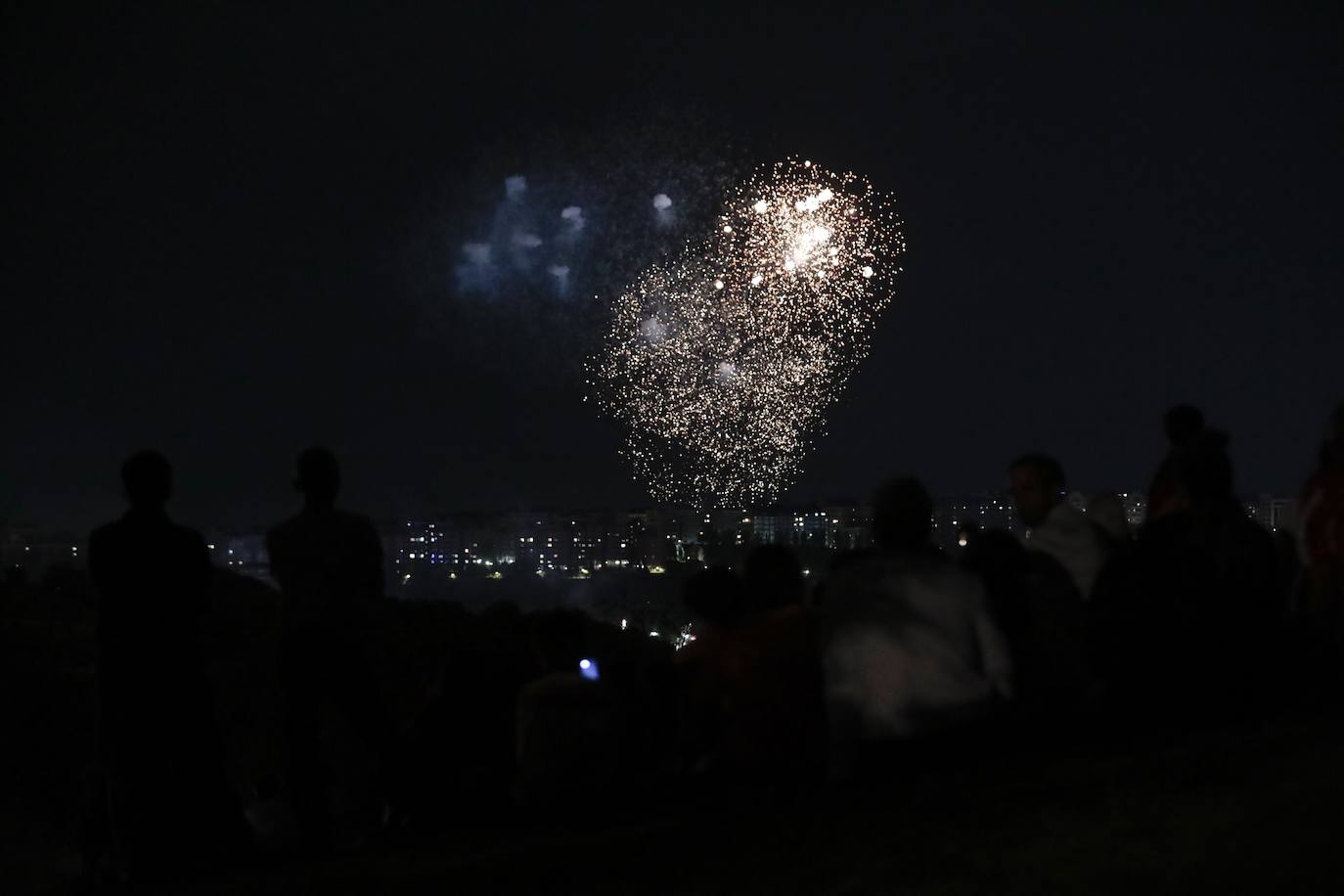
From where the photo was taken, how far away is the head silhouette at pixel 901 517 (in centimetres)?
507
